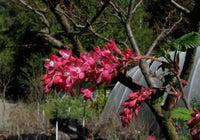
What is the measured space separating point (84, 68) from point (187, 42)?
0.33m

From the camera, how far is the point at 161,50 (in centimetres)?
88

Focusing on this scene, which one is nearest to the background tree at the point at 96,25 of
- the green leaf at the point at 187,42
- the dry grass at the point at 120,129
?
the green leaf at the point at 187,42

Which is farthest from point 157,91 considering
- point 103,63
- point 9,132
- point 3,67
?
point 3,67

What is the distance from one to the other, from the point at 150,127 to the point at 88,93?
4.37m

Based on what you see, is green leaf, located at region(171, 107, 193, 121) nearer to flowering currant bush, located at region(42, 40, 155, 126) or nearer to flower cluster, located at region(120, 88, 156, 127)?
flower cluster, located at region(120, 88, 156, 127)

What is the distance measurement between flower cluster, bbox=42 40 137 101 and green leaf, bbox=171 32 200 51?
0.15 m

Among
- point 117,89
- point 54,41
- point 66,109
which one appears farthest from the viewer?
point 66,109

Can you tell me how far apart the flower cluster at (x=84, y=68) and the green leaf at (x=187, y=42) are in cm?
15

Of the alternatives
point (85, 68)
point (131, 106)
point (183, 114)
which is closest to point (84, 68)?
point (85, 68)

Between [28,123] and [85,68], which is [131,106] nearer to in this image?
[85,68]

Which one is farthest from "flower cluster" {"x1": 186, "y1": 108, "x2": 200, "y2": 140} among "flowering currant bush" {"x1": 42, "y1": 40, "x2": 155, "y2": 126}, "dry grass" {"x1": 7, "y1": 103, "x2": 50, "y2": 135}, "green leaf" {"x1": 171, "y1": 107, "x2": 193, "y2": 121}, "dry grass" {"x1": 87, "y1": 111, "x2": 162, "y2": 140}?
"dry grass" {"x1": 7, "y1": 103, "x2": 50, "y2": 135}

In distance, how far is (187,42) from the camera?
844mm

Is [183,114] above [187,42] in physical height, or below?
below

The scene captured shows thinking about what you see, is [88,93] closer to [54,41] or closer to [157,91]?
[157,91]
